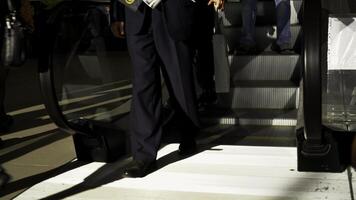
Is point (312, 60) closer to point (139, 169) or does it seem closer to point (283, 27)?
point (139, 169)

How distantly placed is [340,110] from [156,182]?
1485 millimetres

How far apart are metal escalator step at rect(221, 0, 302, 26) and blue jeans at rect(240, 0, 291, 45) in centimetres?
38

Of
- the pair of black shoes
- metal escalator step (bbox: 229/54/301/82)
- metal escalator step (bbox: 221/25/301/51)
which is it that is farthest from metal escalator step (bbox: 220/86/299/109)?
the pair of black shoes

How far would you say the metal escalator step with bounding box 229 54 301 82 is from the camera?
529cm

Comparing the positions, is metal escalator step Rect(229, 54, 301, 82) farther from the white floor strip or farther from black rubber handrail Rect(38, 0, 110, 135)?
black rubber handrail Rect(38, 0, 110, 135)

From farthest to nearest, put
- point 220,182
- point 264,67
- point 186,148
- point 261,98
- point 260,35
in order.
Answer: point 260,35 < point 264,67 < point 261,98 < point 186,148 < point 220,182

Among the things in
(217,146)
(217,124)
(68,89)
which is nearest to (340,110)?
(217,146)

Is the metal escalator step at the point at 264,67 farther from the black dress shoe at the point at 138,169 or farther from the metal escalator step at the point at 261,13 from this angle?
the black dress shoe at the point at 138,169

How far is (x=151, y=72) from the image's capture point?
10.9 ft

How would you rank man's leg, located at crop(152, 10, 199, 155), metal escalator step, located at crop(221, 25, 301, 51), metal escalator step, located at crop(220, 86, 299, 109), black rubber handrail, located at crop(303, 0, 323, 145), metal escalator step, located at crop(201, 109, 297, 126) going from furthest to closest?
metal escalator step, located at crop(221, 25, 301, 51)
metal escalator step, located at crop(220, 86, 299, 109)
metal escalator step, located at crop(201, 109, 297, 126)
man's leg, located at crop(152, 10, 199, 155)
black rubber handrail, located at crop(303, 0, 323, 145)

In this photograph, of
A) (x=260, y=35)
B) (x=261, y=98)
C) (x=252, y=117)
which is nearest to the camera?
(x=252, y=117)

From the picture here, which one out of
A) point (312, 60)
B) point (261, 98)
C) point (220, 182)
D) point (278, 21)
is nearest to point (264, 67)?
point (261, 98)

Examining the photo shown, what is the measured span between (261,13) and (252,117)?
2139 millimetres

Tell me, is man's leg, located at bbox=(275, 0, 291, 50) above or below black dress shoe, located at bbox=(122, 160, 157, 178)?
above
